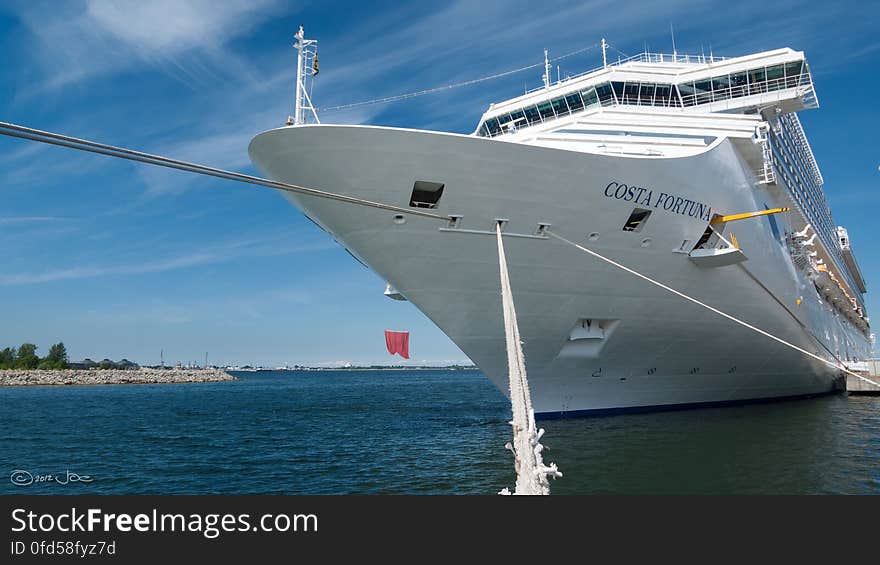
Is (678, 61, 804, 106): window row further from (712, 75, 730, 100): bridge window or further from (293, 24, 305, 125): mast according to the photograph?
(293, 24, 305, 125): mast

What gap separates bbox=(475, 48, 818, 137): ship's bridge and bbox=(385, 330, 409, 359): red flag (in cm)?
689

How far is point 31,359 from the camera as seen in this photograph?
85.9 m

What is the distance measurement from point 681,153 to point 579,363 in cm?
581

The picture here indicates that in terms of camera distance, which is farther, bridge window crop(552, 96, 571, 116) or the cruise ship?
bridge window crop(552, 96, 571, 116)

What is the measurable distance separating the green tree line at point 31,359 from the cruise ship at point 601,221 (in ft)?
304

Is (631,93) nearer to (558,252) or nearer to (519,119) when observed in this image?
(519,119)

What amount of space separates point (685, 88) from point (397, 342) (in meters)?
11.7

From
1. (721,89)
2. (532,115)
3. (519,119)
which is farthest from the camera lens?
(519,119)

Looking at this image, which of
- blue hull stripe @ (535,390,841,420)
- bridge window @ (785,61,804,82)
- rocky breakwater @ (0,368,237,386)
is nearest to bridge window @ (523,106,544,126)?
bridge window @ (785,61,804,82)

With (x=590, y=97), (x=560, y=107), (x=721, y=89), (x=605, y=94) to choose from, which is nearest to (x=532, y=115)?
(x=560, y=107)

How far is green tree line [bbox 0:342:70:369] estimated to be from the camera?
3337 inches

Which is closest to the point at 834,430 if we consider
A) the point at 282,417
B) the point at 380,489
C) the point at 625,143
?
the point at 625,143

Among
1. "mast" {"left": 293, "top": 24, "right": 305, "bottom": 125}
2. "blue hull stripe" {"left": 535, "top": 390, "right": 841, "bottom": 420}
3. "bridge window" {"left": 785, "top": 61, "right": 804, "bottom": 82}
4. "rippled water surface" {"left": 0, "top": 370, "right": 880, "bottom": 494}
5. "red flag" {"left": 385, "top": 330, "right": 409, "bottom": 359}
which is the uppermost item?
"bridge window" {"left": 785, "top": 61, "right": 804, "bottom": 82}

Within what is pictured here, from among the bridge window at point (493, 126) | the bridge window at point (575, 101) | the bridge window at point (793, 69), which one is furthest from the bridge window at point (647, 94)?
the bridge window at point (493, 126)
